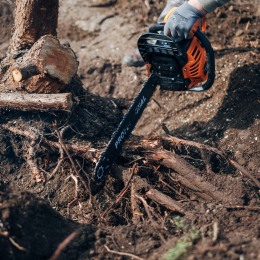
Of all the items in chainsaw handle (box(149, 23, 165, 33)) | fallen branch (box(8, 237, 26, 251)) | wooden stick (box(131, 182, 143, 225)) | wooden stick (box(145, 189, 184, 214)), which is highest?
chainsaw handle (box(149, 23, 165, 33))

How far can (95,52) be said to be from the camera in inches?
215

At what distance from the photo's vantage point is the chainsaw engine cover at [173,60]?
263 cm

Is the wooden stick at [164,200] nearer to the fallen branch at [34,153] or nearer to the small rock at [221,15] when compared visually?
the fallen branch at [34,153]

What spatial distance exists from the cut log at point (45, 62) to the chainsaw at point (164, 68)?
941mm

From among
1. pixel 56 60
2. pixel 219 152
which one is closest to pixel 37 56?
pixel 56 60

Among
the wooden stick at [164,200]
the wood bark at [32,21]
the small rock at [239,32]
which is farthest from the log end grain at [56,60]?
the small rock at [239,32]

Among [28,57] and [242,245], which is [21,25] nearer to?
[28,57]

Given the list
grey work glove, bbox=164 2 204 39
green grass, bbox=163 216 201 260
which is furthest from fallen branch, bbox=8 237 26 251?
grey work glove, bbox=164 2 204 39

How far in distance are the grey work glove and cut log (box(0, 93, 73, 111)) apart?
4.33ft

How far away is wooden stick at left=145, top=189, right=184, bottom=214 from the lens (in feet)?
7.46

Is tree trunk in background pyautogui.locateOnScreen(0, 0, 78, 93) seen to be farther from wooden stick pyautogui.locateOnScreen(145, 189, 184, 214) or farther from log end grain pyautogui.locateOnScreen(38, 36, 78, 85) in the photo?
wooden stick pyautogui.locateOnScreen(145, 189, 184, 214)

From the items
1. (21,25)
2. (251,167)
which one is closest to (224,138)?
(251,167)

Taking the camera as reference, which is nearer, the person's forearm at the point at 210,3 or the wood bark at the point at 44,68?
the person's forearm at the point at 210,3

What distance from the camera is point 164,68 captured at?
9.37 ft
